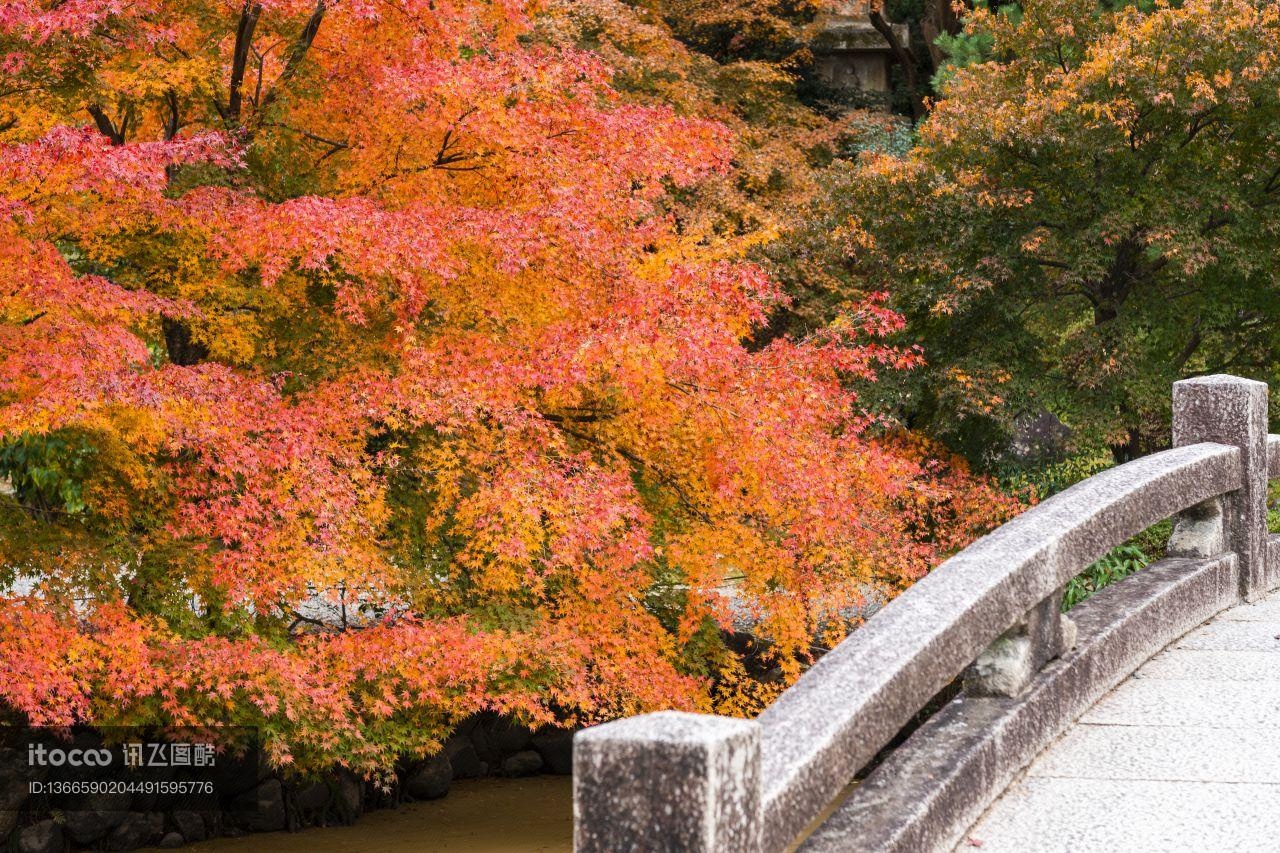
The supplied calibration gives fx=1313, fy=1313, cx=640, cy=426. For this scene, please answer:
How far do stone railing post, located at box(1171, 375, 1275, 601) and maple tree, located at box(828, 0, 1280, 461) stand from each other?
8463 mm

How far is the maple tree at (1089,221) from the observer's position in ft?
45.4

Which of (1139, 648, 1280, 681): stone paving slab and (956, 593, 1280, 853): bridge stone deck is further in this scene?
(1139, 648, 1280, 681): stone paving slab

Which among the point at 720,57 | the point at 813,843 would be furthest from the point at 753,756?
the point at 720,57

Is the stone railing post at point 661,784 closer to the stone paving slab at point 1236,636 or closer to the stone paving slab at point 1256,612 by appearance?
the stone paving slab at point 1236,636

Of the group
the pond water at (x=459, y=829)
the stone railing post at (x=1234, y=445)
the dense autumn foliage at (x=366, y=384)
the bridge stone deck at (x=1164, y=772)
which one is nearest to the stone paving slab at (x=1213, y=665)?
the bridge stone deck at (x=1164, y=772)

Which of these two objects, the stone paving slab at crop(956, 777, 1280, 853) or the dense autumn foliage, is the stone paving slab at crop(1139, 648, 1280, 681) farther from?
the dense autumn foliage

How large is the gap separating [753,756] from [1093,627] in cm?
271

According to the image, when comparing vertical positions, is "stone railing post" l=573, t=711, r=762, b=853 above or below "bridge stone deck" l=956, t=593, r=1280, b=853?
above

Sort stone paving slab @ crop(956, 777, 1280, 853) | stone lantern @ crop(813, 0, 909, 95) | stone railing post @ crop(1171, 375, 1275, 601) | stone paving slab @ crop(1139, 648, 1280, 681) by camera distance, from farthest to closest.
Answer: stone lantern @ crop(813, 0, 909, 95), stone railing post @ crop(1171, 375, 1275, 601), stone paving slab @ crop(1139, 648, 1280, 681), stone paving slab @ crop(956, 777, 1280, 853)

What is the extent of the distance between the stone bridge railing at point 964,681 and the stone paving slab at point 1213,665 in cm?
7

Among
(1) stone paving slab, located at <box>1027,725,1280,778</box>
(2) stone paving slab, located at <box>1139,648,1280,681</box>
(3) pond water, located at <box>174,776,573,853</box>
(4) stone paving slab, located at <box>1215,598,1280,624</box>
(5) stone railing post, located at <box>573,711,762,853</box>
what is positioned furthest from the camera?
(3) pond water, located at <box>174,776,573,853</box>

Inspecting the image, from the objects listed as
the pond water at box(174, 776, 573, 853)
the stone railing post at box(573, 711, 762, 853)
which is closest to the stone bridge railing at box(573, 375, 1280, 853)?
the stone railing post at box(573, 711, 762, 853)

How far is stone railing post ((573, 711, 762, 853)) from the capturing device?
90.4 inches

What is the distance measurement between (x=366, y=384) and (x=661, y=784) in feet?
23.9
